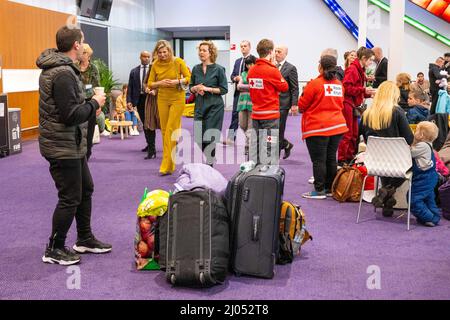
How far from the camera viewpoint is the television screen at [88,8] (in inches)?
487

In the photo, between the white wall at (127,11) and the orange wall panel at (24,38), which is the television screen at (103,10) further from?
the orange wall panel at (24,38)

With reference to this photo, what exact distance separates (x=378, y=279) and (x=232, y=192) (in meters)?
1.00

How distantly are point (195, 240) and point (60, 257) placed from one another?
3.10 ft

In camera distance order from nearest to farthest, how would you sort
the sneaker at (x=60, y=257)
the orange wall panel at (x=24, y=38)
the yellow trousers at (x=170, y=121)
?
the sneaker at (x=60, y=257) → the yellow trousers at (x=170, y=121) → the orange wall panel at (x=24, y=38)

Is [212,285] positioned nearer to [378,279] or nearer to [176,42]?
[378,279]

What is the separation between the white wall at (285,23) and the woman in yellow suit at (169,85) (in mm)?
10990

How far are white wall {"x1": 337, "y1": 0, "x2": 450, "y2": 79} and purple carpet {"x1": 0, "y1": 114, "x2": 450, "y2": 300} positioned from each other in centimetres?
1166

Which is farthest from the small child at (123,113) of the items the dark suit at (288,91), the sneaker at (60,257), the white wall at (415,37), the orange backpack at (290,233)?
the white wall at (415,37)

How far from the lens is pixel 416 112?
21.6 ft

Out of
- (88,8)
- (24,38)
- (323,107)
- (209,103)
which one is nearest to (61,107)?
(323,107)

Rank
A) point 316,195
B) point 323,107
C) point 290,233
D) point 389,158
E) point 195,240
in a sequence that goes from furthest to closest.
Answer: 1. point 316,195
2. point 323,107
3. point 389,158
4. point 290,233
5. point 195,240

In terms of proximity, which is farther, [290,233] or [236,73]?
[236,73]

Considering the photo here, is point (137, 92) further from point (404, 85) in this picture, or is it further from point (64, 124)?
point (64, 124)

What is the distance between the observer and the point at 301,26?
17.1 m
